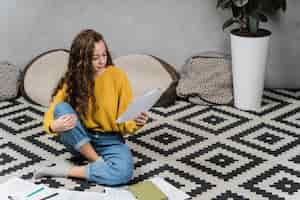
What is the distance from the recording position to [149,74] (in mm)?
3408

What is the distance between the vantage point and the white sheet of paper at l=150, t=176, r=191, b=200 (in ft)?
7.87

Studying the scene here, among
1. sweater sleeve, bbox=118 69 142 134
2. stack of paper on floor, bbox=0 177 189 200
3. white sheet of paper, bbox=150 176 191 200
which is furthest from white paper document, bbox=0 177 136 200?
sweater sleeve, bbox=118 69 142 134

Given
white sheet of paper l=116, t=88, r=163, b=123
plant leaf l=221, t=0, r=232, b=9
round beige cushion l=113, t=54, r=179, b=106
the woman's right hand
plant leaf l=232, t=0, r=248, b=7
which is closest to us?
white sheet of paper l=116, t=88, r=163, b=123

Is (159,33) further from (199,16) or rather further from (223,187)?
(223,187)

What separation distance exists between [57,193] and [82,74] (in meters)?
0.46

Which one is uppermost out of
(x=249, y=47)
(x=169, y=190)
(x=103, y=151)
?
(x=249, y=47)

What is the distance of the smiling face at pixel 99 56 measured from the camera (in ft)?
8.13

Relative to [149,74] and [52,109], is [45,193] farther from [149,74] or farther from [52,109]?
[149,74]

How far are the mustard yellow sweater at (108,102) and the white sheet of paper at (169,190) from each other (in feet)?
0.72

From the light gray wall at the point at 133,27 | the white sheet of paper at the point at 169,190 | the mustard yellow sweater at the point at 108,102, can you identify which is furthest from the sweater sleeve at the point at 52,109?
the light gray wall at the point at 133,27

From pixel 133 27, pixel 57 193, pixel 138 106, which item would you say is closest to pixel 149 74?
pixel 133 27

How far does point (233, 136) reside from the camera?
2.95 meters

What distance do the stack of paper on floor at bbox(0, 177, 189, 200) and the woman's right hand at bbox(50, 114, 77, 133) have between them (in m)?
0.22

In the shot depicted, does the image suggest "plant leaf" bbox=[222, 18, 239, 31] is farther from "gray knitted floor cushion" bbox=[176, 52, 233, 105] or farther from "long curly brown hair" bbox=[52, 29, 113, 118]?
"long curly brown hair" bbox=[52, 29, 113, 118]
